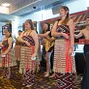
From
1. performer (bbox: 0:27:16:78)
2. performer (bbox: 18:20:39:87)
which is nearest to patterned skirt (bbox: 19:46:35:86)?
performer (bbox: 18:20:39:87)

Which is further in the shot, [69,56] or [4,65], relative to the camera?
[4,65]

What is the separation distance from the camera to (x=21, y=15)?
704 cm

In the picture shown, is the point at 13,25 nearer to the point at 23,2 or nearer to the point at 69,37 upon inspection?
the point at 23,2

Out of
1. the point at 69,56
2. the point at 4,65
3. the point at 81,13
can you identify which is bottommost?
the point at 4,65

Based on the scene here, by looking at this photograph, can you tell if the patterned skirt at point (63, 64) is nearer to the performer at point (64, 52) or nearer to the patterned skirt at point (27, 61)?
the performer at point (64, 52)

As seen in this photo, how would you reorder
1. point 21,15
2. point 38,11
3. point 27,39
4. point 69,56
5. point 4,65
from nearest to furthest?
point 69,56
point 27,39
point 4,65
point 38,11
point 21,15

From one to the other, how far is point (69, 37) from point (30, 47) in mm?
879

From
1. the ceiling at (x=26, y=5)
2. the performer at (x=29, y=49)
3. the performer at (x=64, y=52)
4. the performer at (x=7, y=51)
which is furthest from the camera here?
the ceiling at (x=26, y=5)

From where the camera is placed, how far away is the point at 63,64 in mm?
2301

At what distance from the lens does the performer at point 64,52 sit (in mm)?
2289

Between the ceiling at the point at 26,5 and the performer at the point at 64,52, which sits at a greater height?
the ceiling at the point at 26,5

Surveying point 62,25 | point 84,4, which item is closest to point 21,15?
point 84,4

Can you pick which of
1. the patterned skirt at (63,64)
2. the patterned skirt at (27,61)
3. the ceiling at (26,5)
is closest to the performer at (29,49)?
the patterned skirt at (27,61)

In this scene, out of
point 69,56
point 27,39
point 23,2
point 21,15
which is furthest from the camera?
point 21,15
